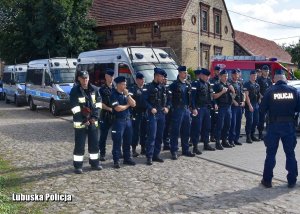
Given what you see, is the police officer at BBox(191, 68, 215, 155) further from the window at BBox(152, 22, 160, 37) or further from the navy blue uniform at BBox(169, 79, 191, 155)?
the window at BBox(152, 22, 160, 37)

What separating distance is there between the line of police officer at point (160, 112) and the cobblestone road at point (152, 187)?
482 mm

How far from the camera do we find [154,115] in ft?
26.6

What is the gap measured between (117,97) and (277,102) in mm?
2987

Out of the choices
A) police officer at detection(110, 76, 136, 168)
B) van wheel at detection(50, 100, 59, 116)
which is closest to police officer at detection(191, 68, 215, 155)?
police officer at detection(110, 76, 136, 168)

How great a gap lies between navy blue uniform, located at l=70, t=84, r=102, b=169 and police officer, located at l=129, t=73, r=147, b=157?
3.61ft

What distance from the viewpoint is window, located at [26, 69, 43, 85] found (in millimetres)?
18438

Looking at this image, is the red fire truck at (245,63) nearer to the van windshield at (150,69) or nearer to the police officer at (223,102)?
the van windshield at (150,69)

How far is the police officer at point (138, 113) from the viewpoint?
8.35 meters

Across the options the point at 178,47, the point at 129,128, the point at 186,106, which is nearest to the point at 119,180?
the point at 129,128

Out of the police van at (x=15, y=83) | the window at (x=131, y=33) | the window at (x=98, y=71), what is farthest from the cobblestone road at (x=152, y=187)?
the window at (x=131, y=33)

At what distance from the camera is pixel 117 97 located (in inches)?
305

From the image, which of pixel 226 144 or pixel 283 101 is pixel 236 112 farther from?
pixel 283 101

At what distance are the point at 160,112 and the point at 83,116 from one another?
1702 mm

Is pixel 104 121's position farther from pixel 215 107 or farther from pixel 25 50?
pixel 25 50
